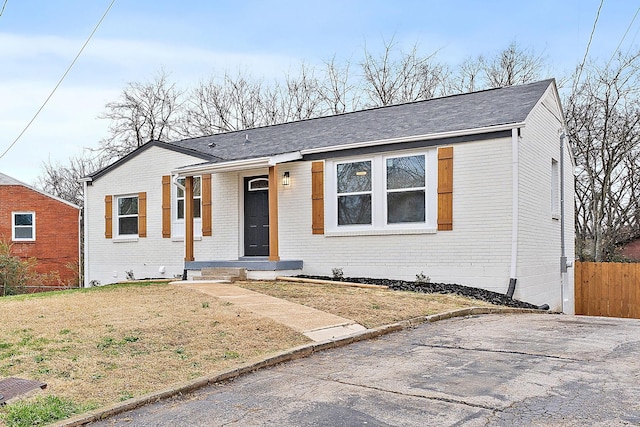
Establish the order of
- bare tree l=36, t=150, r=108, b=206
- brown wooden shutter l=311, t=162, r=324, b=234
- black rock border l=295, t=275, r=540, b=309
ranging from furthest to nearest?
bare tree l=36, t=150, r=108, b=206 < brown wooden shutter l=311, t=162, r=324, b=234 < black rock border l=295, t=275, r=540, b=309

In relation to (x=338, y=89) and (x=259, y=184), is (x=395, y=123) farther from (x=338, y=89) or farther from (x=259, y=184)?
(x=338, y=89)

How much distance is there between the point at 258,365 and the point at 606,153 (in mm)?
21477

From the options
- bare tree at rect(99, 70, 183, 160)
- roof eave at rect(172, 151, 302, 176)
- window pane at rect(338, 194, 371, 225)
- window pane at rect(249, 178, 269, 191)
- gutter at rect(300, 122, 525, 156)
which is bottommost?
window pane at rect(338, 194, 371, 225)

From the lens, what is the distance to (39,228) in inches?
941

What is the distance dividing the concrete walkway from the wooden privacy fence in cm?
1023

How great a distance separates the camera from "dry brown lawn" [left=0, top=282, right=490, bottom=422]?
5309mm

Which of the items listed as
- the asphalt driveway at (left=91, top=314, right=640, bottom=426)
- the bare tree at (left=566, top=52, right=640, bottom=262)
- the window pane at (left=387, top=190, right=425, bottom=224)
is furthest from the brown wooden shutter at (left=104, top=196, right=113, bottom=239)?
the bare tree at (left=566, top=52, right=640, bottom=262)

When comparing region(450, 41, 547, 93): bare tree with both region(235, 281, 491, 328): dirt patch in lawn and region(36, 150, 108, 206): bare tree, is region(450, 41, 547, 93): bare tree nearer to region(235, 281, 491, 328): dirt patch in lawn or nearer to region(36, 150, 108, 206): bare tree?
region(235, 281, 491, 328): dirt patch in lawn

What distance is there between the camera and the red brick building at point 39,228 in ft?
77.7

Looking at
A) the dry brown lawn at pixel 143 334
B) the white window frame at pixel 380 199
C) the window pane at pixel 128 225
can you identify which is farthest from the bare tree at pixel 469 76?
the dry brown lawn at pixel 143 334

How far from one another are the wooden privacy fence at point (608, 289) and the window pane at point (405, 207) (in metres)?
6.54

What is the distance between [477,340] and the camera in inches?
277

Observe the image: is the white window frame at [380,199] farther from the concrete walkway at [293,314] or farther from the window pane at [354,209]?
the concrete walkway at [293,314]

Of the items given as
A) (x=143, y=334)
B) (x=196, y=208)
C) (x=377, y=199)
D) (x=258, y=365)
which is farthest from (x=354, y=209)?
(x=258, y=365)
